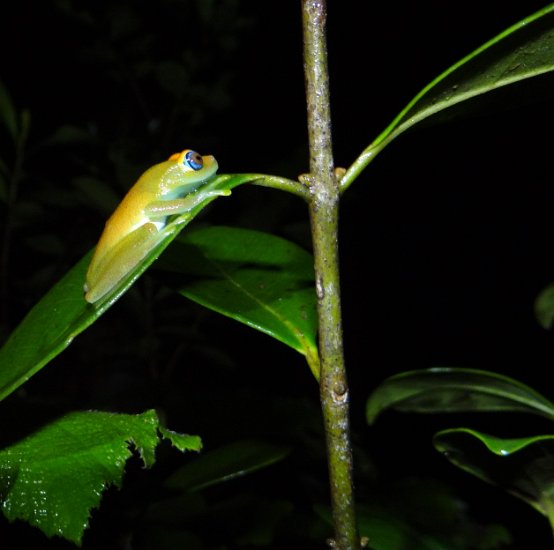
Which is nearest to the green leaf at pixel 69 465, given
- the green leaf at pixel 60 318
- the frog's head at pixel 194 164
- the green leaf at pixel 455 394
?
the green leaf at pixel 60 318

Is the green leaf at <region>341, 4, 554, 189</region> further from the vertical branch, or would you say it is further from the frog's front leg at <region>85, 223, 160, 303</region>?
the frog's front leg at <region>85, 223, 160, 303</region>

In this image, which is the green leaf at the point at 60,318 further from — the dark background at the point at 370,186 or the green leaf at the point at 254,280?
the dark background at the point at 370,186

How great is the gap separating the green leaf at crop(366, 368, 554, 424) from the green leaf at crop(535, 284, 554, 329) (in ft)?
1.15

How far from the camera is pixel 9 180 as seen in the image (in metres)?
2.61

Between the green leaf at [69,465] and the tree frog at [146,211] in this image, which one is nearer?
the green leaf at [69,465]

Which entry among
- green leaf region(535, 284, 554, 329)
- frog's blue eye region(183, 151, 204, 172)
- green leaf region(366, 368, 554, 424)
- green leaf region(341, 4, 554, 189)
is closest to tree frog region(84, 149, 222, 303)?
frog's blue eye region(183, 151, 204, 172)

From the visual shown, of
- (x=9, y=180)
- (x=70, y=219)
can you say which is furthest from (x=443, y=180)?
(x=9, y=180)

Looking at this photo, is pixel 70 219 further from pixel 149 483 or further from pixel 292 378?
pixel 149 483

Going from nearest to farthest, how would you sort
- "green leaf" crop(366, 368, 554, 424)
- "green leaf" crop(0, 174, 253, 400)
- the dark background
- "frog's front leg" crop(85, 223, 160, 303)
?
"green leaf" crop(0, 174, 253, 400) < "frog's front leg" crop(85, 223, 160, 303) < "green leaf" crop(366, 368, 554, 424) < the dark background

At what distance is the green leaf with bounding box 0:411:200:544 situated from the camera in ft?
2.66

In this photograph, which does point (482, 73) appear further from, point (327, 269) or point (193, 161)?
point (193, 161)

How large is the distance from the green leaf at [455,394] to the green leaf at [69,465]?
41cm

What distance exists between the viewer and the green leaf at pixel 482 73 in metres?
0.71

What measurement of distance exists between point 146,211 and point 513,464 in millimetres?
745
